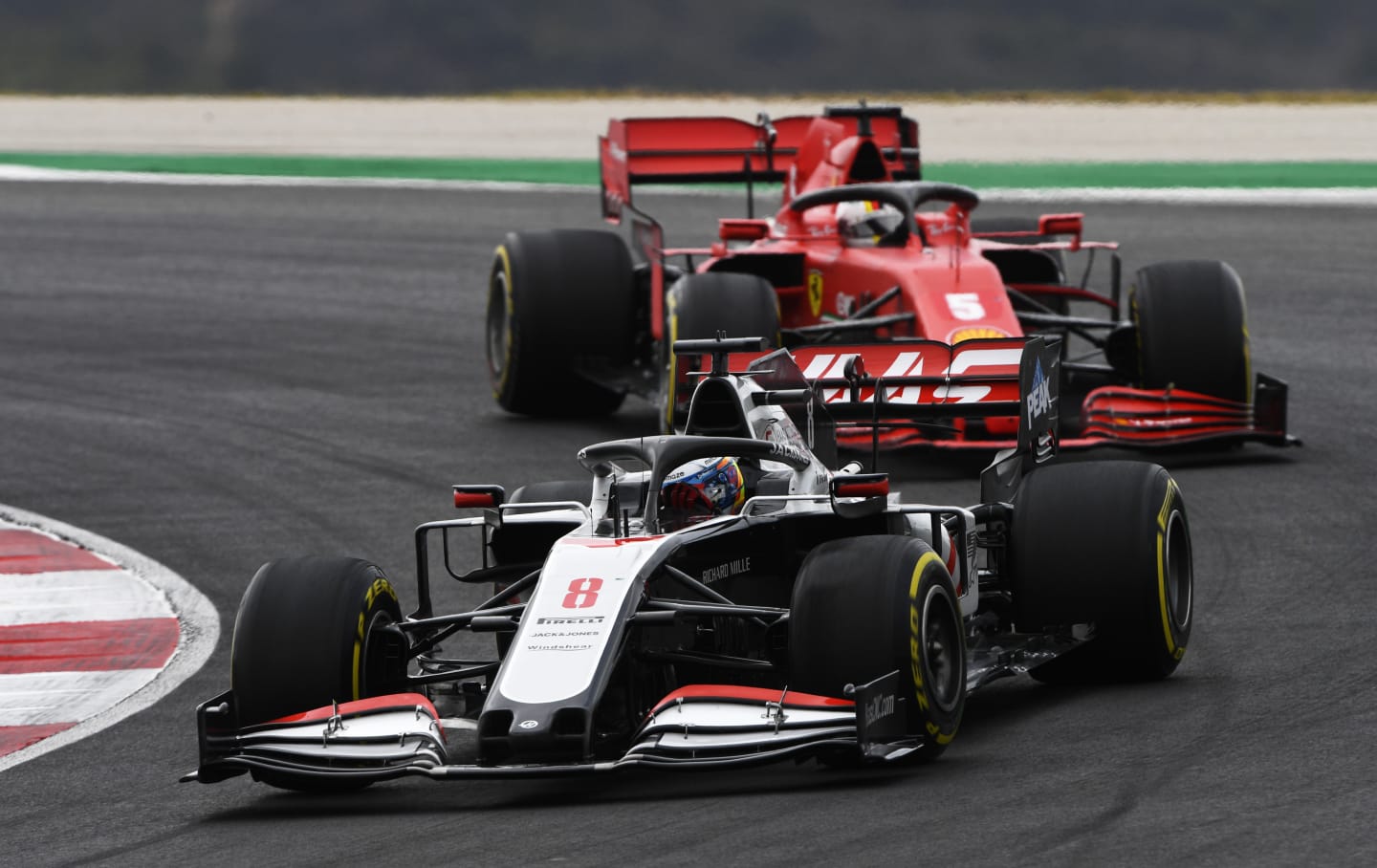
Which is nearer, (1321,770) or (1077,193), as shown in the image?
(1321,770)

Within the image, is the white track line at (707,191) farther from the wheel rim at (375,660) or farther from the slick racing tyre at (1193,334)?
the wheel rim at (375,660)

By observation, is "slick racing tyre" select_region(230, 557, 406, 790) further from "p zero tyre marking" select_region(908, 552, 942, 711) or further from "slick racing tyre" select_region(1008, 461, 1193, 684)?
"slick racing tyre" select_region(1008, 461, 1193, 684)

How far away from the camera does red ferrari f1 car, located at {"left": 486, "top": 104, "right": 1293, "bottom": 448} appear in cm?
1512

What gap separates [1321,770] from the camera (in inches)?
300

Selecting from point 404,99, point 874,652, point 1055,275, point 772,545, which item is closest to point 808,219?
point 1055,275

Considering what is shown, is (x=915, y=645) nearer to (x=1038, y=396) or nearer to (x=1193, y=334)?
(x=1038, y=396)

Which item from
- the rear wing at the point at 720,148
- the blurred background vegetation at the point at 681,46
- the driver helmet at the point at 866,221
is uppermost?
the blurred background vegetation at the point at 681,46

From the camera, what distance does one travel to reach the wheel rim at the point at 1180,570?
373 inches

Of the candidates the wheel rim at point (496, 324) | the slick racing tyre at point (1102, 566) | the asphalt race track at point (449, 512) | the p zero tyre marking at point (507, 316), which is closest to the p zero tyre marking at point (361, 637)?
the asphalt race track at point (449, 512)

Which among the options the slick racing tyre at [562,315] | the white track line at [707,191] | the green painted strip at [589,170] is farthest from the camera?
the green painted strip at [589,170]

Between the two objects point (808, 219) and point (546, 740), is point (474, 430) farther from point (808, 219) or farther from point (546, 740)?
point (546, 740)

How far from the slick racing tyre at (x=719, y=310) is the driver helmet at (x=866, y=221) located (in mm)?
1496

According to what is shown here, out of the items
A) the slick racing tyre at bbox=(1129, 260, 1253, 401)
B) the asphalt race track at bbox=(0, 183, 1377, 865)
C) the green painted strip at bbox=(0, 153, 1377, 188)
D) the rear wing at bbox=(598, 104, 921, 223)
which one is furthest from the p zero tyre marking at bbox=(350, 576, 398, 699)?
the green painted strip at bbox=(0, 153, 1377, 188)

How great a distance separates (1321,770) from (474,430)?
10158 mm
